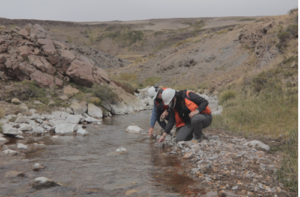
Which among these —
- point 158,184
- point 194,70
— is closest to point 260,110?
point 158,184

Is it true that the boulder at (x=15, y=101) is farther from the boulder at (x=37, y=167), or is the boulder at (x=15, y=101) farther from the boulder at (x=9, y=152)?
the boulder at (x=37, y=167)

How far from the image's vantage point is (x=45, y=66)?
1492 cm

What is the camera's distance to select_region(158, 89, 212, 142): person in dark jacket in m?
6.48

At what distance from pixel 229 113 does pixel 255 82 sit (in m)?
4.29

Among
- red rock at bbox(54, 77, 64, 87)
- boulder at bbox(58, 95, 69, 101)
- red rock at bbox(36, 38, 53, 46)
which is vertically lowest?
boulder at bbox(58, 95, 69, 101)

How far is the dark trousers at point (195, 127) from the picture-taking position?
6.63 metres

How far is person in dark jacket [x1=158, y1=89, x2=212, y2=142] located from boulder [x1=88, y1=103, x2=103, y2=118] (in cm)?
708

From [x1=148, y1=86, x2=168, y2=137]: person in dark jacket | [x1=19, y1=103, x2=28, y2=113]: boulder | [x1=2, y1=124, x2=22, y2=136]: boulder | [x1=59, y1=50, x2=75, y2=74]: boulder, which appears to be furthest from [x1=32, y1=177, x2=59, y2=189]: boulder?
[x1=59, y1=50, x2=75, y2=74]: boulder

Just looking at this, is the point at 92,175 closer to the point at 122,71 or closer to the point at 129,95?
the point at 129,95

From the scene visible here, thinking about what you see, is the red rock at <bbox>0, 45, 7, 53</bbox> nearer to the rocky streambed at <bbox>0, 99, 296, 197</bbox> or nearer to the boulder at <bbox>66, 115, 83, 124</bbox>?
the boulder at <bbox>66, 115, 83, 124</bbox>

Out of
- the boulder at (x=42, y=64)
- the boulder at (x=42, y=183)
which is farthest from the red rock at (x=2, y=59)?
the boulder at (x=42, y=183)

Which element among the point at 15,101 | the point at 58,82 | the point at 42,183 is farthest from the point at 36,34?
the point at 42,183

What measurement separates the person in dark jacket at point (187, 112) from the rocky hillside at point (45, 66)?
854 centimetres

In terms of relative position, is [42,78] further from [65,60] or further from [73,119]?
[73,119]
